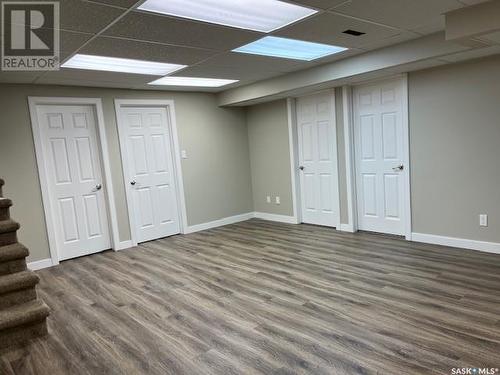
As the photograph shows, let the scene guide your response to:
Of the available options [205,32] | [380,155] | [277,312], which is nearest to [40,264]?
[277,312]

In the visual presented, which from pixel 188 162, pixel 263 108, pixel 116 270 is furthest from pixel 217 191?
pixel 116 270

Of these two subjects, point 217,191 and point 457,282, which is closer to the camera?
point 457,282

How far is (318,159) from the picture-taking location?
5.52 meters

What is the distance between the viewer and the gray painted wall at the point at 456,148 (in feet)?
12.3

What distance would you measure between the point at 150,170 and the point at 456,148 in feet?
13.4

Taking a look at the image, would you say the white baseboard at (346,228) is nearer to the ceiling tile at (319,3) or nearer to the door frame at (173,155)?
the door frame at (173,155)

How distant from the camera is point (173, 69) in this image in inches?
164

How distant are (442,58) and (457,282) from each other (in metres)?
2.17

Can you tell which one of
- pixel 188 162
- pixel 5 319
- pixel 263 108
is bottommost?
pixel 5 319

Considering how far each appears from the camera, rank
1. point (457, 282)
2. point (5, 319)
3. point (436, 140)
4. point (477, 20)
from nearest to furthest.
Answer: point (5, 319), point (477, 20), point (457, 282), point (436, 140)

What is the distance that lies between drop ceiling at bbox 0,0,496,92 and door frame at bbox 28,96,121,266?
0.40m

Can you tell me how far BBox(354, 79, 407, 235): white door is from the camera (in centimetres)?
452

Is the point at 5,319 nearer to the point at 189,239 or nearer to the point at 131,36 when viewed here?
the point at 131,36

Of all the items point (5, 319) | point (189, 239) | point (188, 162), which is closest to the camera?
point (5, 319)
